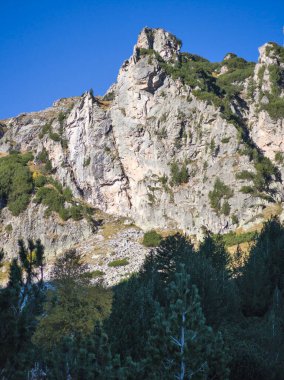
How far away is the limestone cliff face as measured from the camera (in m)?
81.1

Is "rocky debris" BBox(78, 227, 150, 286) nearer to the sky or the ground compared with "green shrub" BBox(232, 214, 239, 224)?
nearer to the ground

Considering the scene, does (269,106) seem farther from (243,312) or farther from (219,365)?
(219,365)

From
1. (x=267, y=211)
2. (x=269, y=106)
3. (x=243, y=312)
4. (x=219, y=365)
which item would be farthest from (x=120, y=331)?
(x=269, y=106)

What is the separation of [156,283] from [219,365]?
18317 millimetres

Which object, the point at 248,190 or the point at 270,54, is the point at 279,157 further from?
the point at 270,54

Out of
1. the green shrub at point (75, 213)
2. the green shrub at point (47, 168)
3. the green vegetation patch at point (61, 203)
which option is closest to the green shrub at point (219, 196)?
the green vegetation patch at point (61, 203)

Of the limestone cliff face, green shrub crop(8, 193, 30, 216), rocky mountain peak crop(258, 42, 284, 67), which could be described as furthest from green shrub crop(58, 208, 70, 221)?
rocky mountain peak crop(258, 42, 284, 67)

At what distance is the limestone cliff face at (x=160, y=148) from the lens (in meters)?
81.1

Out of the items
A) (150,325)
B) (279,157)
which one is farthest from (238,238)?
(150,325)

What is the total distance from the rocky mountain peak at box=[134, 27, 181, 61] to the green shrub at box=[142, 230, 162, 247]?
5274cm

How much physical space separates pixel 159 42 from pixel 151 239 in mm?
59897

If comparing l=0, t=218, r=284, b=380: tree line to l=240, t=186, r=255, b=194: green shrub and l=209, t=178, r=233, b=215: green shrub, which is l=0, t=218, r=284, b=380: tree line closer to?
l=209, t=178, r=233, b=215: green shrub

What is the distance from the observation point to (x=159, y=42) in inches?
4262

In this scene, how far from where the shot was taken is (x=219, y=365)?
14648 millimetres
